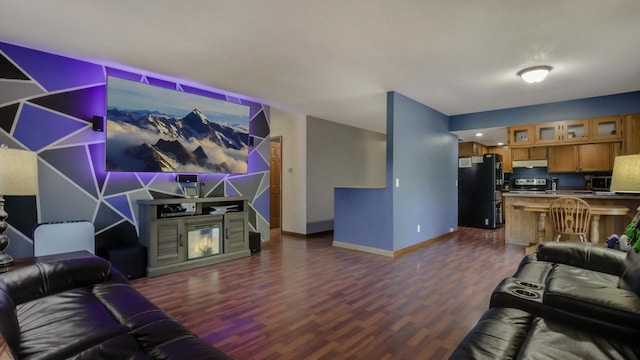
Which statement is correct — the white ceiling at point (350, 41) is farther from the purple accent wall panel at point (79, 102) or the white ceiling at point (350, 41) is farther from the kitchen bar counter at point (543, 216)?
the kitchen bar counter at point (543, 216)

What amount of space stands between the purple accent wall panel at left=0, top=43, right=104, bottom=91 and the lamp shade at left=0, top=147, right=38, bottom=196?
1.38 meters

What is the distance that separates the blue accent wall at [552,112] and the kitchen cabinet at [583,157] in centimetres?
64

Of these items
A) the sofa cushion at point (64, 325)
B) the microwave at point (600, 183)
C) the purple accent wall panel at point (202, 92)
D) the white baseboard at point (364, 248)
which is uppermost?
the purple accent wall panel at point (202, 92)

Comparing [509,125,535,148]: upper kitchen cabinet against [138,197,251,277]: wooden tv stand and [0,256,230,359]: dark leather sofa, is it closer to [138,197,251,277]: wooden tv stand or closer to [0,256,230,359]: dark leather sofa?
[138,197,251,277]: wooden tv stand

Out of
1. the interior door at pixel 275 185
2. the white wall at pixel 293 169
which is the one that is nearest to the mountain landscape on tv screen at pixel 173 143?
the white wall at pixel 293 169

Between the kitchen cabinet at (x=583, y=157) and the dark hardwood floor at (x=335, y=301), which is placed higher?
the kitchen cabinet at (x=583, y=157)

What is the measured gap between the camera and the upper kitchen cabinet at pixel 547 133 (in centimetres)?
530

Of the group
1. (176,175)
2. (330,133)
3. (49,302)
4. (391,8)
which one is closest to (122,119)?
(176,175)

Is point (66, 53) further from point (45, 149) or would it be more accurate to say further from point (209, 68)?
point (209, 68)

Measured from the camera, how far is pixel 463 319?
2482mm

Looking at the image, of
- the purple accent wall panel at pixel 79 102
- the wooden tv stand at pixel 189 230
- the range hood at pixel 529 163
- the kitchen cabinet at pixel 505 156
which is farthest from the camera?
the kitchen cabinet at pixel 505 156

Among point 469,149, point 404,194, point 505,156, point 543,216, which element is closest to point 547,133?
point 543,216

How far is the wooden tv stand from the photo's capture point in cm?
367

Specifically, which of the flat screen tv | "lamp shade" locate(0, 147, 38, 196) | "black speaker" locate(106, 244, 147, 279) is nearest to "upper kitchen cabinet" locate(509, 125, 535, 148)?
the flat screen tv
